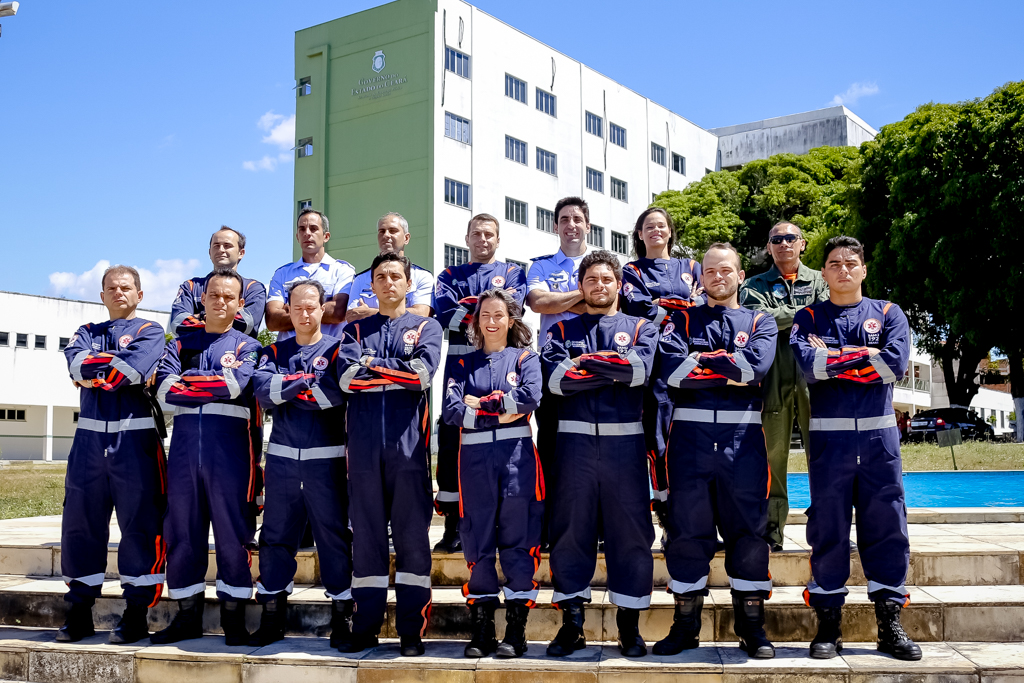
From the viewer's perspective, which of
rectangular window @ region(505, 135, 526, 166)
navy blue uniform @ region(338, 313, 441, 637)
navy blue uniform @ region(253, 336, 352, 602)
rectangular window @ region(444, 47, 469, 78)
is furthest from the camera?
rectangular window @ region(505, 135, 526, 166)

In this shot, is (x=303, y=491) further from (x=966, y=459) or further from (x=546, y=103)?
(x=546, y=103)

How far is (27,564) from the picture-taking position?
6.64 m

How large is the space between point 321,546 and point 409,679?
1007 millimetres

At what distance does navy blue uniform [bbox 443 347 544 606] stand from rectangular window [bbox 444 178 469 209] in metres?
26.0

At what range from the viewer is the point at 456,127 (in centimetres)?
3106

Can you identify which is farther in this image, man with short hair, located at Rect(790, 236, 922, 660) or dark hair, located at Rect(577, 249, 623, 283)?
dark hair, located at Rect(577, 249, 623, 283)

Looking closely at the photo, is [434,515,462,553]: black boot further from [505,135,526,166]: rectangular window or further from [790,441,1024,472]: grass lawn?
[505,135,526,166]: rectangular window

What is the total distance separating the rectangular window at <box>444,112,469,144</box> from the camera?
1207 inches

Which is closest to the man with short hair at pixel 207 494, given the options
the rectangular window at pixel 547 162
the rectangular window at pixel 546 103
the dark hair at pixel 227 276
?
the dark hair at pixel 227 276

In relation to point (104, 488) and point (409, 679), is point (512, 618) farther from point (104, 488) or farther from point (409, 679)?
point (104, 488)

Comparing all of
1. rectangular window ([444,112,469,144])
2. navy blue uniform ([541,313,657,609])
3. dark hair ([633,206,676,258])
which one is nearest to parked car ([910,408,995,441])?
rectangular window ([444,112,469,144])

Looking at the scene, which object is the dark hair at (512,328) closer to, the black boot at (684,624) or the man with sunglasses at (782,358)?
the man with sunglasses at (782,358)

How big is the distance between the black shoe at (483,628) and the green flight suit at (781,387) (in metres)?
2.06

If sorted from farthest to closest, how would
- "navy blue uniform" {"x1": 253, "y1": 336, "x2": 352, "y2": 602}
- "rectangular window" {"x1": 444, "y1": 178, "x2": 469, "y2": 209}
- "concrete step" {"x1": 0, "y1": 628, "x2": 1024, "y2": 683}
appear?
"rectangular window" {"x1": 444, "y1": 178, "x2": 469, "y2": 209} < "navy blue uniform" {"x1": 253, "y1": 336, "x2": 352, "y2": 602} < "concrete step" {"x1": 0, "y1": 628, "x2": 1024, "y2": 683}
